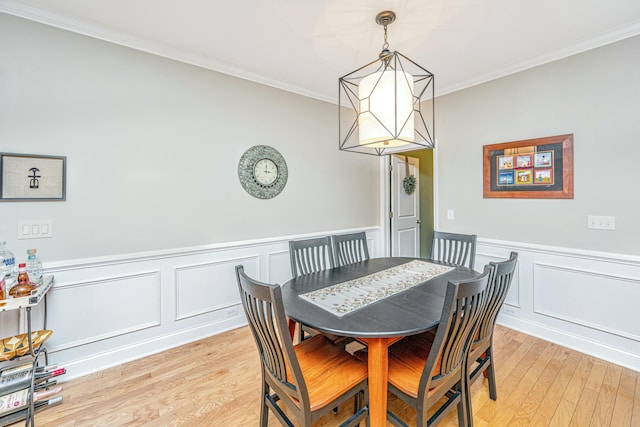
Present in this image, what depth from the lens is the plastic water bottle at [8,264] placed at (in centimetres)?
183

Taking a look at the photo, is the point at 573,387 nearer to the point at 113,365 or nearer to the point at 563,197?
the point at 563,197

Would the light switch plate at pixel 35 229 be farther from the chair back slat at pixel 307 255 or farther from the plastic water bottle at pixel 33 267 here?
the chair back slat at pixel 307 255

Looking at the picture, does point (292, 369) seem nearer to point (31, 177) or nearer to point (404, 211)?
point (31, 177)

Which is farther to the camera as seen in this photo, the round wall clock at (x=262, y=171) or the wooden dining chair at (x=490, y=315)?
the round wall clock at (x=262, y=171)

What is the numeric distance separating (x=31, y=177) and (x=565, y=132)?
4.26 meters

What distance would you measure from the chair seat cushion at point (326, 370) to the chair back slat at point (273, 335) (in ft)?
0.36

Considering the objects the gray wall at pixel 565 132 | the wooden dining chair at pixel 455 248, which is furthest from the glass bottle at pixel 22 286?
the gray wall at pixel 565 132

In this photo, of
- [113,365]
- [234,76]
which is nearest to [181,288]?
[113,365]

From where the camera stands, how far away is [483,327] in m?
1.65

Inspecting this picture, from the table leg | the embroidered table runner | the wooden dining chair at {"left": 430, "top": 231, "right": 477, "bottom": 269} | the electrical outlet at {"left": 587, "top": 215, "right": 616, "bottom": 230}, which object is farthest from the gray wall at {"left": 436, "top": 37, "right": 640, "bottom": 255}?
the table leg

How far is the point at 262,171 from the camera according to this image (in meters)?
3.04

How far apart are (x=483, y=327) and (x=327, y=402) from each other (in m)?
1.01

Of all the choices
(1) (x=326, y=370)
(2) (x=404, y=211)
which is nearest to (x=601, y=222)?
(2) (x=404, y=211)

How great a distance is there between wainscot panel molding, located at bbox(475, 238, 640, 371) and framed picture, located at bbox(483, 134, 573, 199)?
0.52m
